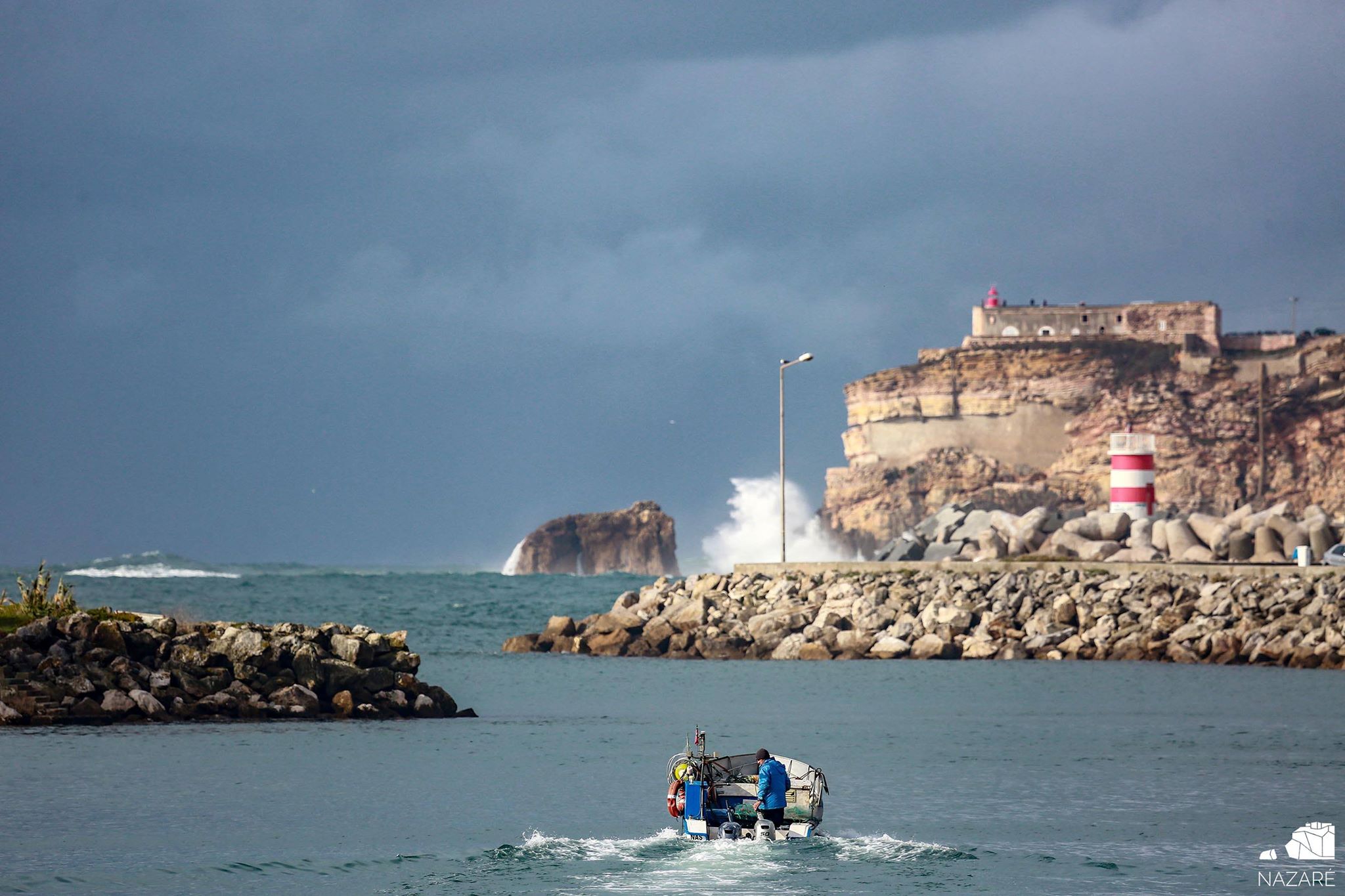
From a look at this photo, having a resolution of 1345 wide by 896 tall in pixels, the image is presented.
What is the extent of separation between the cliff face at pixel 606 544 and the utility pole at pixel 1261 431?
45.7m

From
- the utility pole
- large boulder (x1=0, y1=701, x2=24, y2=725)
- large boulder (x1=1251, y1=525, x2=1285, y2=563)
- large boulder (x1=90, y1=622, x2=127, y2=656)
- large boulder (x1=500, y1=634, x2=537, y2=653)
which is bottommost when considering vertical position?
large boulder (x1=0, y1=701, x2=24, y2=725)

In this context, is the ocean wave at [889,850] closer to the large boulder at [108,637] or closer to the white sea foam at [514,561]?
the large boulder at [108,637]

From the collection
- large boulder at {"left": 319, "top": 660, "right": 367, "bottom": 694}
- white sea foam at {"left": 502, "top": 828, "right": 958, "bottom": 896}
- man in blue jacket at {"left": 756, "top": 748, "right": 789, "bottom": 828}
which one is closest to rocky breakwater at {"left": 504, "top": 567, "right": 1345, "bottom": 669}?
large boulder at {"left": 319, "top": 660, "right": 367, "bottom": 694}

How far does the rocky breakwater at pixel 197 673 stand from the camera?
26.2 m

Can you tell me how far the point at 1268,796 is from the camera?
21.0 meters

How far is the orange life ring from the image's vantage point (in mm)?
18609

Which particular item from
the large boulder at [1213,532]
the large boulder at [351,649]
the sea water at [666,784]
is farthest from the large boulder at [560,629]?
the large boulder at [351,649]

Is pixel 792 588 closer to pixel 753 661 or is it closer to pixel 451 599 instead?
pixel 753 661

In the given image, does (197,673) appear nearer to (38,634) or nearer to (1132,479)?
(38,634)

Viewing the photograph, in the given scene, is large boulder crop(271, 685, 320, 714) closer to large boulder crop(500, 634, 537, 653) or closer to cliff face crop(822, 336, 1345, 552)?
large boulder crop(500, 634, 537, 653)

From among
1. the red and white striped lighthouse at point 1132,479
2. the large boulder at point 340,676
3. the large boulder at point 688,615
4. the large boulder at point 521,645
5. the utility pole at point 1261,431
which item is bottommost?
the large boulder at point 340,676

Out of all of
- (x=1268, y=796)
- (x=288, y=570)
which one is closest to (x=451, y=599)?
(x=1268, y=796)

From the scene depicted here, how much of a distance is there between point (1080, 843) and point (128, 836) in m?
10.1

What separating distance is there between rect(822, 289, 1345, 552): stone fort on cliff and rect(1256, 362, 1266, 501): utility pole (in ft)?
0.87
